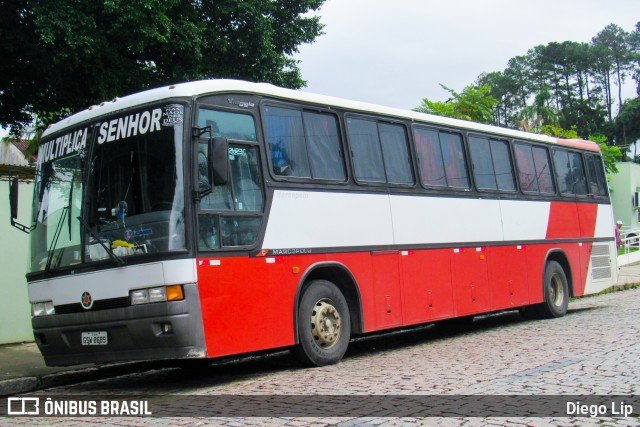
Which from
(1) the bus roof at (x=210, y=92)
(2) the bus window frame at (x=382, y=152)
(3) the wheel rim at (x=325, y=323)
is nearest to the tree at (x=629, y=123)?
(1) the bus roof at (x=210, y=92)

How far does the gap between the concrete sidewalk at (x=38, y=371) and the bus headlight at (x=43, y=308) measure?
0.93 metres

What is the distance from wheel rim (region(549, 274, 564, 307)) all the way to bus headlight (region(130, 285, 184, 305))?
9568 mm

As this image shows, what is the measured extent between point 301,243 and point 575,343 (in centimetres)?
417

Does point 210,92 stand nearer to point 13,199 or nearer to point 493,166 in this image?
point 13,199

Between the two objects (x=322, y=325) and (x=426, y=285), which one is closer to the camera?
(x=322, y=325)

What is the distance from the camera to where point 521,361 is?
9.25 metres

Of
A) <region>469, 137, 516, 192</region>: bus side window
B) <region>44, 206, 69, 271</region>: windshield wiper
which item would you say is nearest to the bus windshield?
<region>44, 206, 69, 271</region>: windshield wiper

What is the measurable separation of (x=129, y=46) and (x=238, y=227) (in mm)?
8203

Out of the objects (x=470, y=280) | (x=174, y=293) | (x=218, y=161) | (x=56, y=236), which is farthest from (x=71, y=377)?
(x=470, y=280)

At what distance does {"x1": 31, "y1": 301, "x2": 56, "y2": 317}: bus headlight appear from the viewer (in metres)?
9.13

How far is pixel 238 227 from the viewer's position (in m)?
8.76

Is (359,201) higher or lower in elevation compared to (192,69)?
lower

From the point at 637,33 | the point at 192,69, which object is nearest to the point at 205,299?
the point at 192,69

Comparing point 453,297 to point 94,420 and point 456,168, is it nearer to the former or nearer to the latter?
point 456,168
